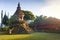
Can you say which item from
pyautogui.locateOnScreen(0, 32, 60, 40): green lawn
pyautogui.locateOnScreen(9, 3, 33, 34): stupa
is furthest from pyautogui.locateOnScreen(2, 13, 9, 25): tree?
pyautogui.locateOnScreen(0, 32, 60, 40): green lawn

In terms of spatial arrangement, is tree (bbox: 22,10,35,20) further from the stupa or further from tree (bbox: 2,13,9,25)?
tree (bbox: 2,13,9,25)

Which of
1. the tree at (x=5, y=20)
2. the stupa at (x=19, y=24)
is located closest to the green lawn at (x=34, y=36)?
the stupa at (x=19, y=24)

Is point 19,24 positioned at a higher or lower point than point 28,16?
lower

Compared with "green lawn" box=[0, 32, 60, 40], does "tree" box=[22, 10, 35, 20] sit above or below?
above

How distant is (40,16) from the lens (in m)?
2.50

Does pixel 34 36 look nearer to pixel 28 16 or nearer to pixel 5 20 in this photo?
pixel 28 16

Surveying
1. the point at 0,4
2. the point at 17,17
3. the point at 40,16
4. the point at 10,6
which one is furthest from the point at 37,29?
the point at 0,4

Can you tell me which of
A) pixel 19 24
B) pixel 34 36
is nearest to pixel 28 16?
pixel 19 24

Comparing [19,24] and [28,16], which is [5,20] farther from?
[28,16]

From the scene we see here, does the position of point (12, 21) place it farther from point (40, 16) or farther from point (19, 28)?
point (40, 16)

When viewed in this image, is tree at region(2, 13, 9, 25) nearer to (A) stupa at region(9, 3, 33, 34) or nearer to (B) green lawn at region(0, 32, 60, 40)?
(A) stupa at region(9, 3, 33, 34)

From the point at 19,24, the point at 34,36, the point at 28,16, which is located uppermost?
the point at 28,16

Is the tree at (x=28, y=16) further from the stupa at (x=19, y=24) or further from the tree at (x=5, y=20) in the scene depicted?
the tree at (x=5, y=20)

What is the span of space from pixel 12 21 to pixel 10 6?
0.85ft
